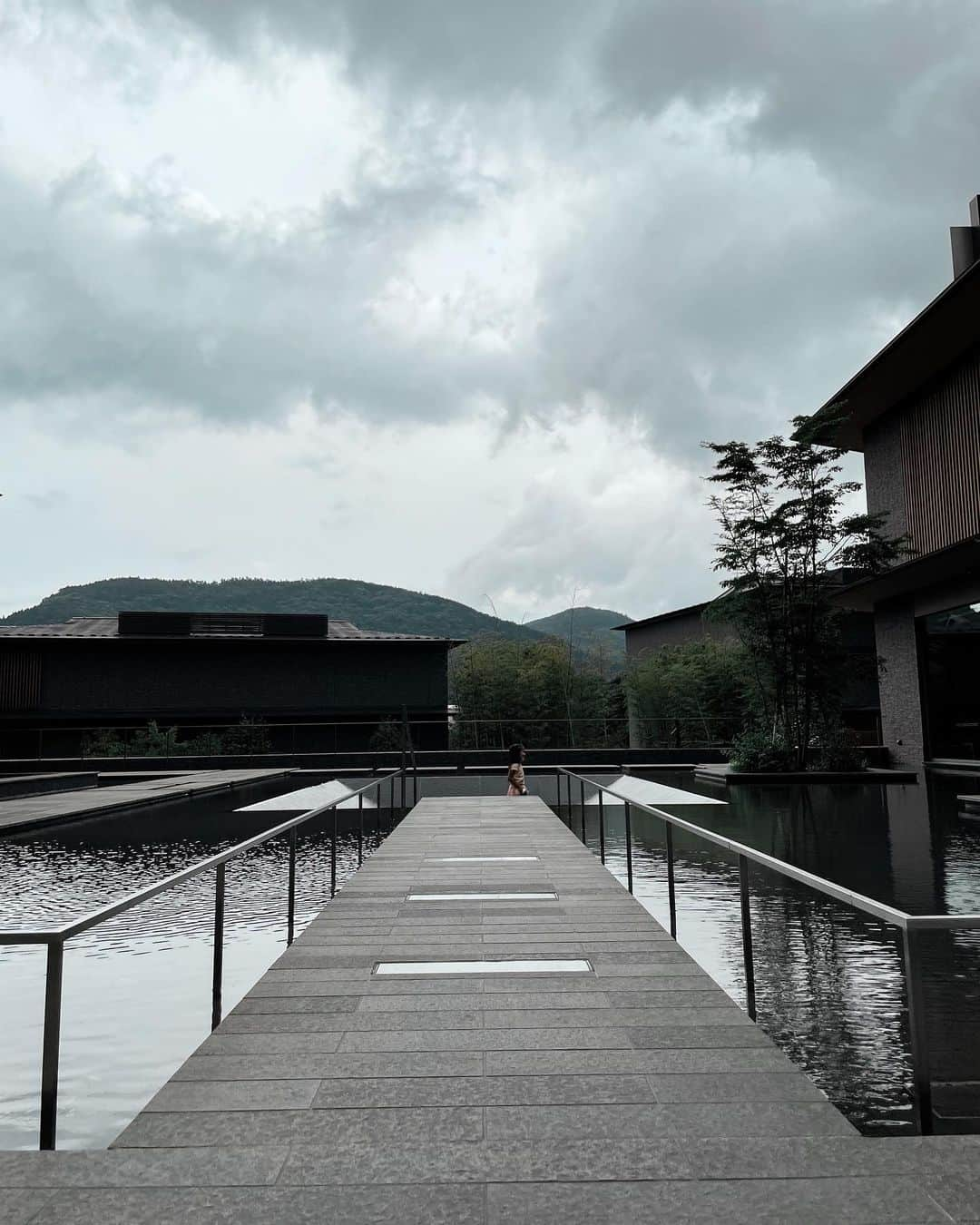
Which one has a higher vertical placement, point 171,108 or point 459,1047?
point 171,108

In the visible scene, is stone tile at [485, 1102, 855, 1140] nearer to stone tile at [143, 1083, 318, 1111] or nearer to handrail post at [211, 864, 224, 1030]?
stone tile at [143, 1083, 318, 1111]

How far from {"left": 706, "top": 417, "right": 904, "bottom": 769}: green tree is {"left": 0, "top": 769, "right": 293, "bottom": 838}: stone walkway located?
31.1ft

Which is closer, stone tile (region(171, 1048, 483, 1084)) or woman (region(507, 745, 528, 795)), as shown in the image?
stone tile (region(171, 1048, 483, 1084))

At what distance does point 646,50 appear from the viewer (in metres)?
10.1

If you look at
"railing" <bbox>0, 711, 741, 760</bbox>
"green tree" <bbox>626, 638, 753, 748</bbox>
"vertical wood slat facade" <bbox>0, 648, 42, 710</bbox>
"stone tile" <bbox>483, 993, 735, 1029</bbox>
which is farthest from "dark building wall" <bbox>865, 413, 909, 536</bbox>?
"vertical wood slat facade" <bbox>0, 648, 42, 710</bbox>

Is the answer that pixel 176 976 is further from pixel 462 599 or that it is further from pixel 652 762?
pixel 462 599

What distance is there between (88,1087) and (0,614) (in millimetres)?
66169

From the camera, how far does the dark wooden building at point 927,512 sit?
16.3m

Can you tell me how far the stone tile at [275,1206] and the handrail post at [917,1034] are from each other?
1.12 meters

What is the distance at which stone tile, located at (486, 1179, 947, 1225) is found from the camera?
1623 millimetres

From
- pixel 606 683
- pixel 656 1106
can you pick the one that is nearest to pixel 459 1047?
pixel 656 1106

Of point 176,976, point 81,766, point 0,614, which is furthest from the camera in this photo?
point 0,614

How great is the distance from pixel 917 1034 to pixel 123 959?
3.65 metres

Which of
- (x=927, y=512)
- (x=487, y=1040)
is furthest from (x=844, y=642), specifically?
(x=487, y=1040)
